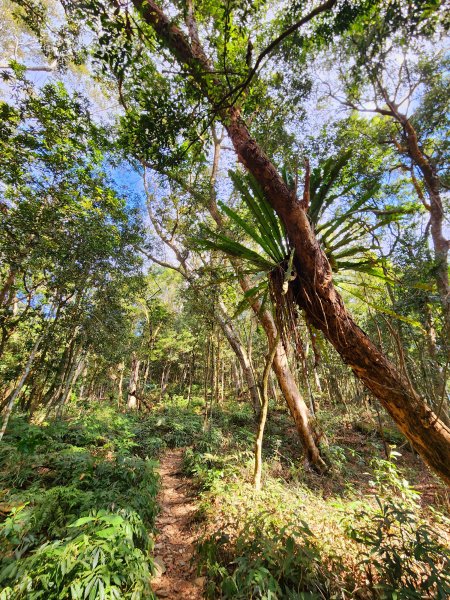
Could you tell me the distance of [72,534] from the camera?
7.72 feet

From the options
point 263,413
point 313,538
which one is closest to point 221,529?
point 313,538

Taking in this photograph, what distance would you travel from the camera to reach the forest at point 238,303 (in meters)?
2.03

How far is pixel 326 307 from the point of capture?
1816 millimetres

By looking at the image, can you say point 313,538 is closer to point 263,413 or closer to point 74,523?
point 263,413

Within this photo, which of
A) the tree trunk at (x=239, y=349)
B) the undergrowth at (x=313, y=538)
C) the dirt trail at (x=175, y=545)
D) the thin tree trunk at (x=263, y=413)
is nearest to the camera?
the undergrowth at (x=313, y=538)

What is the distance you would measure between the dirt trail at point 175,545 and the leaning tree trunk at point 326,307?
272 cm

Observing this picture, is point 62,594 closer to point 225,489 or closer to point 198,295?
point 225,489

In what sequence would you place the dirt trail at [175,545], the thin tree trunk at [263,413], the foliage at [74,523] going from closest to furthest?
1. the foliage at [74,523]
2. the dirt trail at [175,545]
3. the thin tree trunk at [263,413]

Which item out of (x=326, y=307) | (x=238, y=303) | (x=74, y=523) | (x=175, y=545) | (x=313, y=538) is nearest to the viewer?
(x=326, y=307)

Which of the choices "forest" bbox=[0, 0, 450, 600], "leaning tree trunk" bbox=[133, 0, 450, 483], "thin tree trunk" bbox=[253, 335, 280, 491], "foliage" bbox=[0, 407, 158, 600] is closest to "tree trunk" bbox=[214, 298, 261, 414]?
"forest" bbox=[0, 0, 450, 600]

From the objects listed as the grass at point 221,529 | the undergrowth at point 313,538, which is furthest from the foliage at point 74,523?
the undergrowth at point 313,538

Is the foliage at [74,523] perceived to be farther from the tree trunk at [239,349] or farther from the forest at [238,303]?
the tree trunk at [239,349]

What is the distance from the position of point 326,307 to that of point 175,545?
12.5 ft

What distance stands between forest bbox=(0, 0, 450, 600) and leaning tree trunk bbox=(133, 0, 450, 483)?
15 millimetres
